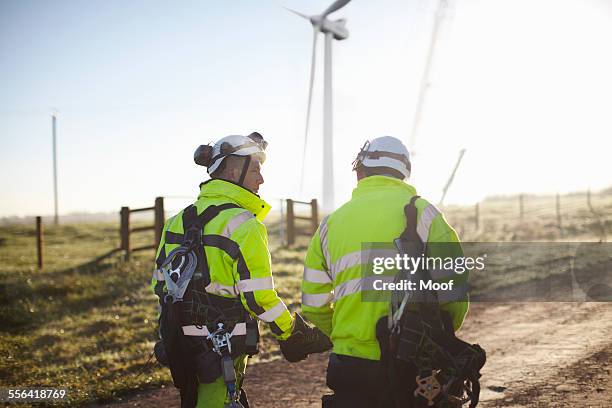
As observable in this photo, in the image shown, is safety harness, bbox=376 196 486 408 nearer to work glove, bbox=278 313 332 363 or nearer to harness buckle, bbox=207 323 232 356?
work glove, bbox=278 313 332 363

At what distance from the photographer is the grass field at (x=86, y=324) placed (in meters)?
7.45

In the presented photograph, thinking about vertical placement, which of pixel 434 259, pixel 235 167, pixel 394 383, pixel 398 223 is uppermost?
pixel 235 167

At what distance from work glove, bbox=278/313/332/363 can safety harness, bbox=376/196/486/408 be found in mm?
1027

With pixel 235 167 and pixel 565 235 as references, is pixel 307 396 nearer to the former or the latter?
pixel 235 167

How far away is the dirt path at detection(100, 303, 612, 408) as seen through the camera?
18.8 ft

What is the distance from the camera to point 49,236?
30.7 meters

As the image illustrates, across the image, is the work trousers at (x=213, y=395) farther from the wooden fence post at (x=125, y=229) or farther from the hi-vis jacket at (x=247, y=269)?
the wooden fence post at (x=125, y=229)

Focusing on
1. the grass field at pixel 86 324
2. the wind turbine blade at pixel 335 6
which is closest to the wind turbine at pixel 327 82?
the wind turbine blade at pixel 335 6

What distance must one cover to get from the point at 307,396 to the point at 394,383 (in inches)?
139

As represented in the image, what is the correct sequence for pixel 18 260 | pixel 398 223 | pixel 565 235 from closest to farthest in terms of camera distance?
pixel 398 223 < pixel 18 260 < pixel 565 235

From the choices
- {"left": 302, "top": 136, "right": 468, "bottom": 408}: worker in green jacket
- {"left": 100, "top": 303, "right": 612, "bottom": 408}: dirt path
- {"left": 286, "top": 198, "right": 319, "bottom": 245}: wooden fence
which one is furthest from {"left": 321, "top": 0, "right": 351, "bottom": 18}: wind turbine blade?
{"left": 302, "top": 136, "right": 468, "bottom": 408}: worker in green jacket

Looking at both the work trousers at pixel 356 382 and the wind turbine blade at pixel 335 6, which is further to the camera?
the wind turbine blade at pixel 335 6

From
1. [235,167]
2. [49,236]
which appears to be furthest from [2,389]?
[49,236]

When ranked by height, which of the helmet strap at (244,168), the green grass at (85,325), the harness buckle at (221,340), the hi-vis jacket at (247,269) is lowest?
the green grass at (85,325)
